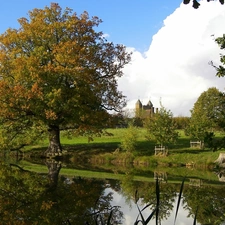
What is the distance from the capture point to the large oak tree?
33625mm

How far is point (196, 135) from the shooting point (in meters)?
39.0

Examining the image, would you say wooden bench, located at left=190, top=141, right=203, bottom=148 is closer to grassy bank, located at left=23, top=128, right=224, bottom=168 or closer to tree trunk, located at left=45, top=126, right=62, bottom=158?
grassy bank, located at left=23, top=128, right=224, bottom=168

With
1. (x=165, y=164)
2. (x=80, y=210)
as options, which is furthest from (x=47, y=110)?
(x=80, y=210)

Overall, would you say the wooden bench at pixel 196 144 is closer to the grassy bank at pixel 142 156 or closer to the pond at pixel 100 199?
the grassy bank at pixel 142 156

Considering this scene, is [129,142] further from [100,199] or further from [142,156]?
[100,199]

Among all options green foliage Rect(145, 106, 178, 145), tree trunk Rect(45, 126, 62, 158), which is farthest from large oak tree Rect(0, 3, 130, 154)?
green foliage Rect(145, 106, 178, 145)

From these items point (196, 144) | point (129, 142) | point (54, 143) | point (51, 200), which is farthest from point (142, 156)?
point (51, 200)

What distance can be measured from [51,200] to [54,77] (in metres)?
20.4

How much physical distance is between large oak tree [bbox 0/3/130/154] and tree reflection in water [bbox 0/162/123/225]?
1254cm

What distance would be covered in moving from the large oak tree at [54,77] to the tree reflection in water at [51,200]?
12.5m

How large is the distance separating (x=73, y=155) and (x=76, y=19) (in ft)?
43.0

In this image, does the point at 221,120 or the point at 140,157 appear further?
the point at 140,157

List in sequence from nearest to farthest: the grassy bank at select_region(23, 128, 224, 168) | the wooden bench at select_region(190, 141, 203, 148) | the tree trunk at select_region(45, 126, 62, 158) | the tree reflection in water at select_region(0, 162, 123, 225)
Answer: the tree reflection in water at select_region(0, 162, 123, 225), the grassy bank at select_region(23, 128, 224, 168), the tree trunk at select_region(45, 126, 62, 158), the wooden bench at select_region(190, 141, 203, 148)

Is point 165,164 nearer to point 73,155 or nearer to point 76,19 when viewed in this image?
point 73,155
